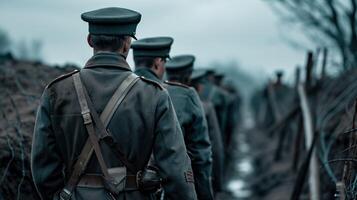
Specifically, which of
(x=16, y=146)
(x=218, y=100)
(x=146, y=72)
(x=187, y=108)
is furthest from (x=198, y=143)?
(x=218, y=100)

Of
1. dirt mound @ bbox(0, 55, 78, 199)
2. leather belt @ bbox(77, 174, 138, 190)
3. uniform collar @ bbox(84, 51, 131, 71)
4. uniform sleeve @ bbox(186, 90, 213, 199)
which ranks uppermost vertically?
uniform collar @ bbox(84, 51, 131, 71)

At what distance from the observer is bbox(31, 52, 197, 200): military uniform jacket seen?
298cm

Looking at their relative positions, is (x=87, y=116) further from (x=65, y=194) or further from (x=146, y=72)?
(x=146, y=72)

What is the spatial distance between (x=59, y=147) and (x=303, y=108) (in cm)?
649

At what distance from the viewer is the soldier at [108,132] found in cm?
297

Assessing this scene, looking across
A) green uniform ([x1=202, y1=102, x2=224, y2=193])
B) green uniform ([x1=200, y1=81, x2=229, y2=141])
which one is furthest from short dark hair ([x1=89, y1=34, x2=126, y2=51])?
green uniform ([x1=200, y1=81, x2=229, y2=141])

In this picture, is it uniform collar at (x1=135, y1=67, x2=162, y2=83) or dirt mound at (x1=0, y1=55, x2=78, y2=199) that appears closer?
uniform collar at (x1=135, y1=67, x2=162, y2=83)

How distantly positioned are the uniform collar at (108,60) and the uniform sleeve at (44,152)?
0.99 feet

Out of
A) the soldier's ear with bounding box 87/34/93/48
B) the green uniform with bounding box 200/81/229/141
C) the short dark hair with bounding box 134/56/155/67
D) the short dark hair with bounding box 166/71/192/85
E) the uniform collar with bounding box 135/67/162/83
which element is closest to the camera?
the soldier's ear with bounding box 87/34/93/48

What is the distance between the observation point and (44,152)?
3.05 m

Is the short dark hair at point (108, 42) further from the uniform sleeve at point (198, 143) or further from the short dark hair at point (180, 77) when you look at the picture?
the short dark hair at point (180, 77)

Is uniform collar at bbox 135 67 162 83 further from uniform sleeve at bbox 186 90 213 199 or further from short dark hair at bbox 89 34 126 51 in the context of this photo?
short dark hair at bbox 89 34 126 51

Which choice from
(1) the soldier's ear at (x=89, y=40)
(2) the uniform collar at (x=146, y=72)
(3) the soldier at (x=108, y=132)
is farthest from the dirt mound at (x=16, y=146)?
(1) the soldier's ear at (x=89, y=40)

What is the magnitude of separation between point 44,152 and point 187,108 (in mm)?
1697
